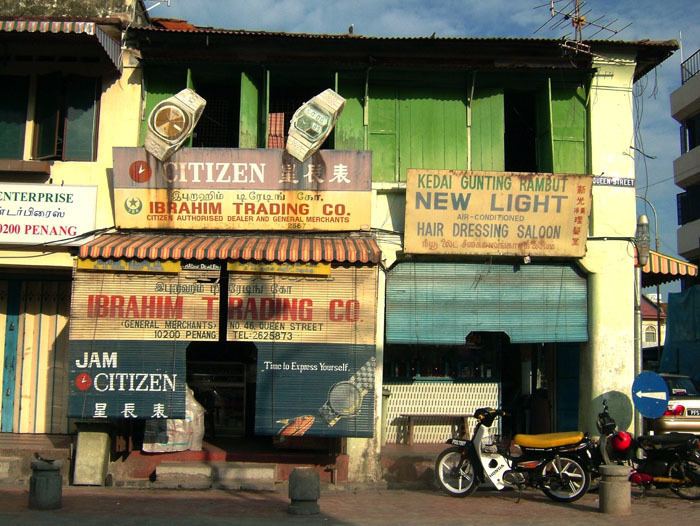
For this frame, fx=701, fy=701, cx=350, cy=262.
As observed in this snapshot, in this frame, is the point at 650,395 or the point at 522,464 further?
the point at 650,395

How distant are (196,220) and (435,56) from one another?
4540mm

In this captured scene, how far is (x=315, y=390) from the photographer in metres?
10.2

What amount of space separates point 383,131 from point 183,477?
613cm

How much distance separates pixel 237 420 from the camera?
1205 centimetres

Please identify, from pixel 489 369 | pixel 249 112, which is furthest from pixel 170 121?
pixel 489 369

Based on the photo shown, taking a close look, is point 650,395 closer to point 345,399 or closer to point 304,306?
point 345,399

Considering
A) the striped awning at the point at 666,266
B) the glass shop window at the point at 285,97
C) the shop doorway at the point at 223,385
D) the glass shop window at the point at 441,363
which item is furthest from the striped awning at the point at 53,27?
the striped awning at the point at 666,266

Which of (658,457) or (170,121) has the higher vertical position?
(170,121)

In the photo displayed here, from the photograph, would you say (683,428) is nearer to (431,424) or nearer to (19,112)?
(431,424)

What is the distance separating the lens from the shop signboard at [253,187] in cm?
1071

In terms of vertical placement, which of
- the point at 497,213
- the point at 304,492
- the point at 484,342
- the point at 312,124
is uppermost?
the point at 312,124

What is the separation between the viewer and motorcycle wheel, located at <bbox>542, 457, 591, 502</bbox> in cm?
923

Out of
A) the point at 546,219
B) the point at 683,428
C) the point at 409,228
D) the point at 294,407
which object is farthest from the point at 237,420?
→ the point at 683,428

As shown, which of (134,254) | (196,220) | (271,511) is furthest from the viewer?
(196,220)
